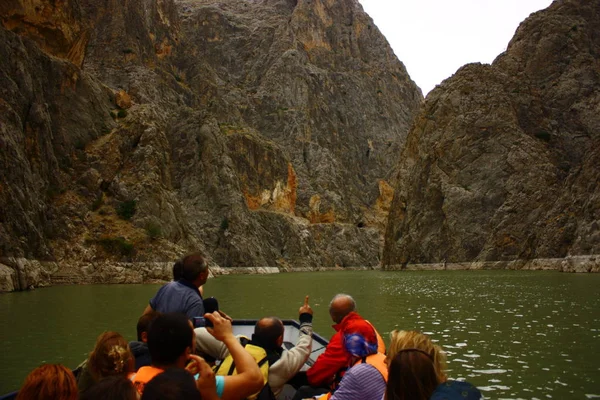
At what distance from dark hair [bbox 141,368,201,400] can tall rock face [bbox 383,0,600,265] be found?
6649 centimetres

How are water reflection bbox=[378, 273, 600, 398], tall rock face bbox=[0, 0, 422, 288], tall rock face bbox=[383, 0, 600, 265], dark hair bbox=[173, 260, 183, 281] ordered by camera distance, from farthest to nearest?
tall rock face bbox=[383, 0, 600, 265] < tall rock face bbox=[0, 0, 422, 288] < water reflection bbox=[378, 273, 600, 398] < dark hair bbox=[173, 260, 183, 281]

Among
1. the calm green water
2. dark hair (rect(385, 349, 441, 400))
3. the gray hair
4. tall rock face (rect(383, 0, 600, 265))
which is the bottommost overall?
the calm green water

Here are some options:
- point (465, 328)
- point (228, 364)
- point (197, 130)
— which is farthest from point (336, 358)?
point (197, 130)

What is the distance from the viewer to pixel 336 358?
638 centimetres

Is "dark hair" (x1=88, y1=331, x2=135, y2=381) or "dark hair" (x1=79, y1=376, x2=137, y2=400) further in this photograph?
"dark hair" (x1=88, y1=331, x2=135, y2=381)

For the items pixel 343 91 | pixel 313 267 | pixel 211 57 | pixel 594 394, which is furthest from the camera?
pixel 343 91

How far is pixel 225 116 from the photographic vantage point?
115m

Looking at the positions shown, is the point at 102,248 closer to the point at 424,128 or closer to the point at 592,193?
the point at 592,193

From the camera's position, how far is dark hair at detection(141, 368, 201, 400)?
10.5ft

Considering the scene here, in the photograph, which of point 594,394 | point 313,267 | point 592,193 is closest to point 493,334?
point 594,394

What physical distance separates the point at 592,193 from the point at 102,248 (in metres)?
51.3

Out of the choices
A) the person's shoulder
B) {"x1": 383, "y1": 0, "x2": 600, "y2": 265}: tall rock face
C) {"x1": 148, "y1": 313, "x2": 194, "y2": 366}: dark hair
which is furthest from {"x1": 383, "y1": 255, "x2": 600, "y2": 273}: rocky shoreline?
{"x1": 148, "y1": 313, "x2": 194, "y2": 366}: dark hair

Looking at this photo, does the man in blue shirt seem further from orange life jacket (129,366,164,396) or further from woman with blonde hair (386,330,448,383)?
woman with blonde hair (386,330,448,383)

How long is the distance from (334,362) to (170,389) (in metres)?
3.47
